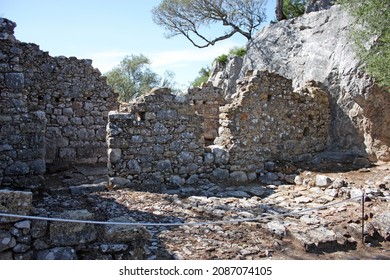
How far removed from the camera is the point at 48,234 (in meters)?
3.84

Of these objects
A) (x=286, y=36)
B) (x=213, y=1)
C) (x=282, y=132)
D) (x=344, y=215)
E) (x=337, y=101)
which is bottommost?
(x=344, y=215)

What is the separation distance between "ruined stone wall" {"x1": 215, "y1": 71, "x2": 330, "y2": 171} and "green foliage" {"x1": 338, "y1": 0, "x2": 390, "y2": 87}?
1758mm

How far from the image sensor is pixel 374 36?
27.5 ft

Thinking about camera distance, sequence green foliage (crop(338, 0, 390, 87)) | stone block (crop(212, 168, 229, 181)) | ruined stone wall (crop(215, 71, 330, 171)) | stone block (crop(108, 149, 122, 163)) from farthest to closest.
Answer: ruined stone wall (crop(215, 71, 330, 171)) → stone block (crop(212, 168, 229, 181)) → green foliage (crop(338, 0, 390, 87)) → stone block (crop(108, 149, 122, 163))

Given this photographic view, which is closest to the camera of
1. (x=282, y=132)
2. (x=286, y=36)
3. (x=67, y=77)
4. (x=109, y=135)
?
(x=109, y=135)

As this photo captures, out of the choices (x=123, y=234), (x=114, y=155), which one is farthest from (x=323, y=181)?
(x=123, y=234)

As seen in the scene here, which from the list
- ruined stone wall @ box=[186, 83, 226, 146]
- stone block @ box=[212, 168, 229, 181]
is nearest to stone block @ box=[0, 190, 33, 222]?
stone block @ box=[212, 168, 229, 181]

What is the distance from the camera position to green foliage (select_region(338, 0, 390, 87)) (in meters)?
7.65

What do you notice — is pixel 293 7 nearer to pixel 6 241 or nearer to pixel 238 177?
pixel 238 177

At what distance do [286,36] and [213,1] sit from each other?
9546 millimetres

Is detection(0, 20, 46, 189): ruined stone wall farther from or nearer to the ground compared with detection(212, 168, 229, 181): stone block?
farther from the ground

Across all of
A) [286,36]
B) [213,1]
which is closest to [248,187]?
[286,36]

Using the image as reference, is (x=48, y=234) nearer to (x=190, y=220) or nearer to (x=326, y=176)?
(x=190, y=220)

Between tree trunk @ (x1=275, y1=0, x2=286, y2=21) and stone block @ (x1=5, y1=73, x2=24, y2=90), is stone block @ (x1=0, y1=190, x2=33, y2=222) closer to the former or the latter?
stone block @ (x1=5, y1=73, x2=24, y2=90)
